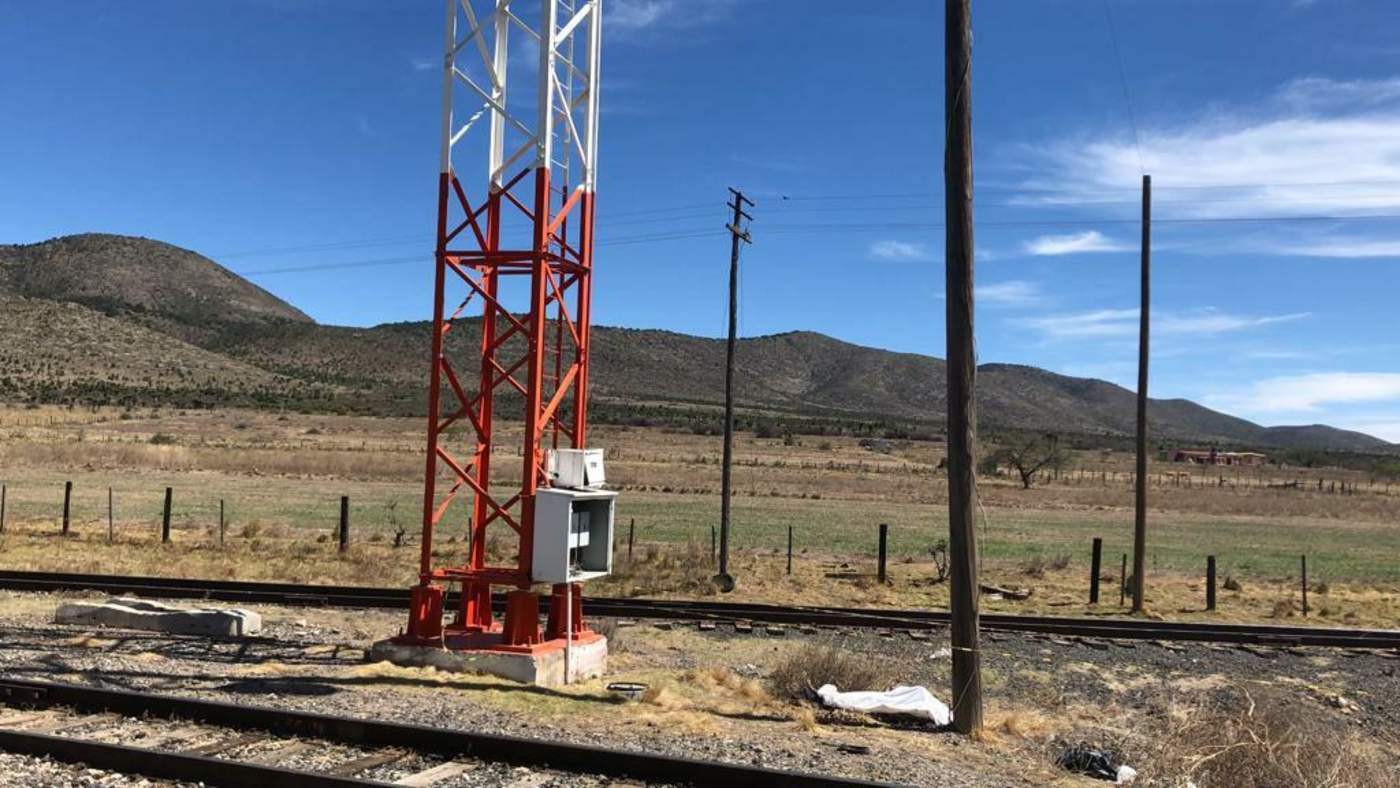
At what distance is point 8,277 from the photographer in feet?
557

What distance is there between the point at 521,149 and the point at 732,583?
12.4m

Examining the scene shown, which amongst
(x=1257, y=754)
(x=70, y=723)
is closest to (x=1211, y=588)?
(x=1257, y=754)

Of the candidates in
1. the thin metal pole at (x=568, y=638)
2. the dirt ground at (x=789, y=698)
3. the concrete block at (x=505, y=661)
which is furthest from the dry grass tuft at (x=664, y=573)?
the thin metal pole at (x=568, y=638)

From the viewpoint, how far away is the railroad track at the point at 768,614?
17719 mm

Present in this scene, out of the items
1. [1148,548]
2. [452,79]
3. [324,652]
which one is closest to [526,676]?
[324,652]

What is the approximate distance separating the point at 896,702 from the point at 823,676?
1268mm

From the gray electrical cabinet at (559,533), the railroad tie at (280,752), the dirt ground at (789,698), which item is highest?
the gray electrical cabinet at (559,533)

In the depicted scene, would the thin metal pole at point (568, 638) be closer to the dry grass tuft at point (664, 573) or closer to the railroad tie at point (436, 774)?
the railroad tie at point (436, 774)

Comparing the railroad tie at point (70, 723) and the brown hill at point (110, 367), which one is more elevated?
the brown hill at point (110, 367)

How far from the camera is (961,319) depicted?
11094 millimetres

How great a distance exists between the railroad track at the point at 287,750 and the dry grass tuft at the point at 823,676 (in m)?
4.51

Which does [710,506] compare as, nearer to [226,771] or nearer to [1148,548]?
[1148,548]

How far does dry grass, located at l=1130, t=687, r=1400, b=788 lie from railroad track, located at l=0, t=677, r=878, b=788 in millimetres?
3011

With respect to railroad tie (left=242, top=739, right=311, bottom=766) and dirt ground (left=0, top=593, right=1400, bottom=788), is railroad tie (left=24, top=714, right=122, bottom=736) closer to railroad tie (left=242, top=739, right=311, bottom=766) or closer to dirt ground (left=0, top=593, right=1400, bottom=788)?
dirt ground (left=0, top=593, right=1400, bottom=788)
